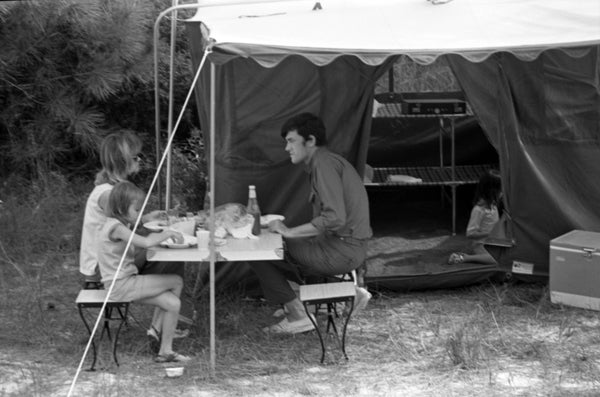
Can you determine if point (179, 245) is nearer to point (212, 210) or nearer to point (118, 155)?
point (212, 210)

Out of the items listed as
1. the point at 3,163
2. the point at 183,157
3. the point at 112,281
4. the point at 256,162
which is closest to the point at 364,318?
the point at 256,162

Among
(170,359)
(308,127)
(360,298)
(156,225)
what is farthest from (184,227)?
(360,298)

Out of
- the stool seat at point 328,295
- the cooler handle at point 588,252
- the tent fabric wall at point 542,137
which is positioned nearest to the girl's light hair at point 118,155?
the stool seat at point 328,295

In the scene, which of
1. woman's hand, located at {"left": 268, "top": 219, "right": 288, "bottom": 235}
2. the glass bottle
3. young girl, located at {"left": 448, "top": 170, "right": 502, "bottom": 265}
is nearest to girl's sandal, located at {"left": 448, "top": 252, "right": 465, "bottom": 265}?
young girl, located at {"left": 448, "top": 170, "right": 502, "bottom": 265}

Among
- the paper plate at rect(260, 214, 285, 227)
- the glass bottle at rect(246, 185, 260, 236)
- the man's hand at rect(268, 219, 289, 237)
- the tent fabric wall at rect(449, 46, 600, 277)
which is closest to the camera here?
the glass bottle at rect(246, 185, 260, 236)

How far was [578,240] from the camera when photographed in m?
6.31

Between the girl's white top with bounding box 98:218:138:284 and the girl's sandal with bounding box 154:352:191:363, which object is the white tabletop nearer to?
the girl's white top with bounding box 98:218:138:284

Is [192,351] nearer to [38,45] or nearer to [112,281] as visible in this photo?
Result: [112,281]

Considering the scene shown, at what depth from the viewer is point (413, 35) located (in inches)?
223

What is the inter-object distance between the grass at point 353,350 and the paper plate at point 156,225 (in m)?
0.65

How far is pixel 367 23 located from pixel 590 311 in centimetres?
206

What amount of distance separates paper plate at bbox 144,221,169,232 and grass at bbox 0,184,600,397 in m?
0.65

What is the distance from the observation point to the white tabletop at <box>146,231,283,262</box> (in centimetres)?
525

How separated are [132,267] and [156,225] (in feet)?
0.88
